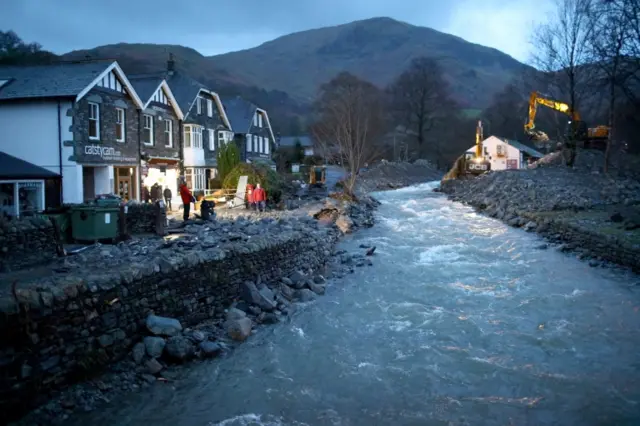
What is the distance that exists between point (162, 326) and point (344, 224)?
1747 cm

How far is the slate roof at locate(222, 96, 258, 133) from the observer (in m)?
46.0

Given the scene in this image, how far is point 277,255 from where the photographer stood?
14.7 m

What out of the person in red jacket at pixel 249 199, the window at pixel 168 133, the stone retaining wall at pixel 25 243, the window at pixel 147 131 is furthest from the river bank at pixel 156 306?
the window at pixel 168 133

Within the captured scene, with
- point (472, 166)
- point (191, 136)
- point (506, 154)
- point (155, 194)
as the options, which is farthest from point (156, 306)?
point (506, 154)

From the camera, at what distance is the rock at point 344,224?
2578 centimetres

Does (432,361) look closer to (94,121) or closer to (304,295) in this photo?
(304,295)

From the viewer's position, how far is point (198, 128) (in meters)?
34.9

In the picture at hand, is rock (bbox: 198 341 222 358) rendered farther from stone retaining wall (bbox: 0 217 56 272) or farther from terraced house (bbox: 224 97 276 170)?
terraced house (bbox: 224 97 276 170)

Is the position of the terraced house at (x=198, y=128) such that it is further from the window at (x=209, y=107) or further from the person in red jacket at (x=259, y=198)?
the person in red jacket at (x=259, y=198)

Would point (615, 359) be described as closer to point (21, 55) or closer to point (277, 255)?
point (277, 255)

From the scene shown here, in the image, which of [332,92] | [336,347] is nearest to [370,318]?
[336,347]

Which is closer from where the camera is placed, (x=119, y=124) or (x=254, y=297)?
(x=254, y=297)

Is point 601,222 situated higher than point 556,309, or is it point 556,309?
point 601,222

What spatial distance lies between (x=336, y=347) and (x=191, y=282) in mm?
3426
